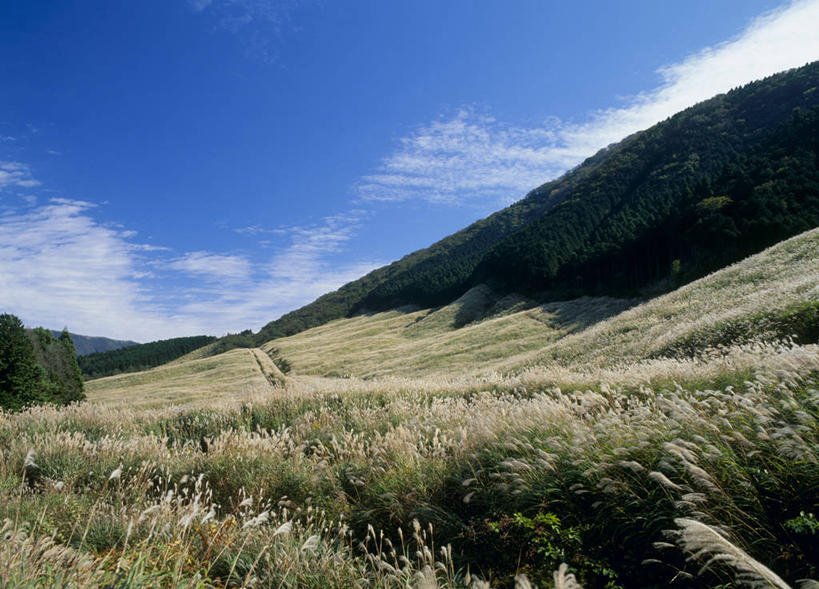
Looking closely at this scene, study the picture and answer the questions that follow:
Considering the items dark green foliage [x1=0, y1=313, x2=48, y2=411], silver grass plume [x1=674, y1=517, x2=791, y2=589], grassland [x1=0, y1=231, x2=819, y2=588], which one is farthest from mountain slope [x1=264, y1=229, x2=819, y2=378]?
dark green foliage [x1=0, y1=313, x2=48, y2=411]

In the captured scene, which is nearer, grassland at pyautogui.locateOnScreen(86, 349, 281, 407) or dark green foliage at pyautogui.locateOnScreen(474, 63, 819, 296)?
dark green foliage at pyautogui.locateOnScreen(474, 63, 819, 296)

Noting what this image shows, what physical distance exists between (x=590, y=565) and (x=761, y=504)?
134cm

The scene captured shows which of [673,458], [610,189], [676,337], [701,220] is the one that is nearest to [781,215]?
[701,220]

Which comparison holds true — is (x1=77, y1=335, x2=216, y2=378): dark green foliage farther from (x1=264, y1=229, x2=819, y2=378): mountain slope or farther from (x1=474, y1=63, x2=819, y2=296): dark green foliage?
(x1=474, y1=63, x2=819, y2=296): dark green foliage

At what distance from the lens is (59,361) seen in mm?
55094

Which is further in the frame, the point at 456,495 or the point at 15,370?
the point at 15,370

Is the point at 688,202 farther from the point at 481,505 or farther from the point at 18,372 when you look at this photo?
the point at 18,372

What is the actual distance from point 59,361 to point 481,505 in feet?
236

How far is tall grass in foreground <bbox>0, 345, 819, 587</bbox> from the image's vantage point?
2701mm

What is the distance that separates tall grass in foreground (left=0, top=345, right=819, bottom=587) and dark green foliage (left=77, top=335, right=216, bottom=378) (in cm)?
14593

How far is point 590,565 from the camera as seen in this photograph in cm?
307

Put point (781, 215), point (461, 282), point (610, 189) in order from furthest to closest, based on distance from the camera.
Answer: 1. point (610, 189)
2. point (461, 282)
3. point (781, 215)

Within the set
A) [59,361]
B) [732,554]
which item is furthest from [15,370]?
[732,554]

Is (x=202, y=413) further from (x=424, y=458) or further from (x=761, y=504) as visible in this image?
(x=761, y=504)
